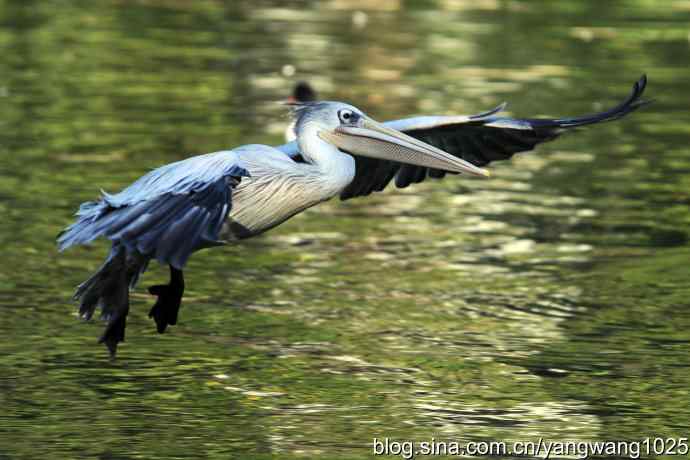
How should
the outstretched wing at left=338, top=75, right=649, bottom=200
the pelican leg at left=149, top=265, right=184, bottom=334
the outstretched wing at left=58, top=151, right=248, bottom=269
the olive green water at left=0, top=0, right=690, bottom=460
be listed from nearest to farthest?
the outstretched wing at left=58, top=151, right=248, bottom=269
the olive green water at left=0, top=0, right=690, bottom=460
the pelican leg at left=149, top=265, right=184, bottom=334
the outstretched wing at left=338, top=75, right=649, bottom=200

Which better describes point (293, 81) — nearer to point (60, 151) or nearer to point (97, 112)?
point (97, 112)

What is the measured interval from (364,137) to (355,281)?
3501mm

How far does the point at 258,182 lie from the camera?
34.8ft

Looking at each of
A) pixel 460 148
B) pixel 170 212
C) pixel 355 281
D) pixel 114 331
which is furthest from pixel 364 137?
pixel 355 281

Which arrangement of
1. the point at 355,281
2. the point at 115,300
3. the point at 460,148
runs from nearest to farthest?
the point at 115,300
the point at 460,148
the point at 355,281

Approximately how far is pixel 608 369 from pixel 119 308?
10.7ft

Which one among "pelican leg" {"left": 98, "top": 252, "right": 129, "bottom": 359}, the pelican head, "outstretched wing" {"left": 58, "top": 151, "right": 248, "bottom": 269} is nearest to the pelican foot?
"pelican leg" {"left": 98, "top": 252, "right": 129, "bottom": 359}

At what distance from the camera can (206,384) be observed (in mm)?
11258

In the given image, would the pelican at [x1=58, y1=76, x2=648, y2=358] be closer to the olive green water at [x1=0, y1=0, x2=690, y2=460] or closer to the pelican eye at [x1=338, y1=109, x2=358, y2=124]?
→ the pelican eye at [x1=338, y1=109, x2=358, y2=124]

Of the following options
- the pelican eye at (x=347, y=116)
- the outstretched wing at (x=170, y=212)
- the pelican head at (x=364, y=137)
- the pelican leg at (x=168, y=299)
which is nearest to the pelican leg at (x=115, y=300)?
the pelican leg at (x=168, y=299)

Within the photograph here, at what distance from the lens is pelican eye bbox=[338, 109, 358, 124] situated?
10961mm

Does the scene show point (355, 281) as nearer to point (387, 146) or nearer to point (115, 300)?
point (387, 146)

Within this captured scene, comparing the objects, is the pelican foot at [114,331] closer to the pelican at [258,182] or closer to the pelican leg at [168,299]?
the pelican at [258,182]

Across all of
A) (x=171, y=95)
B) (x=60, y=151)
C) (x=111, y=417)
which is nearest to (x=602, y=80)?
(x=171, y=95)
